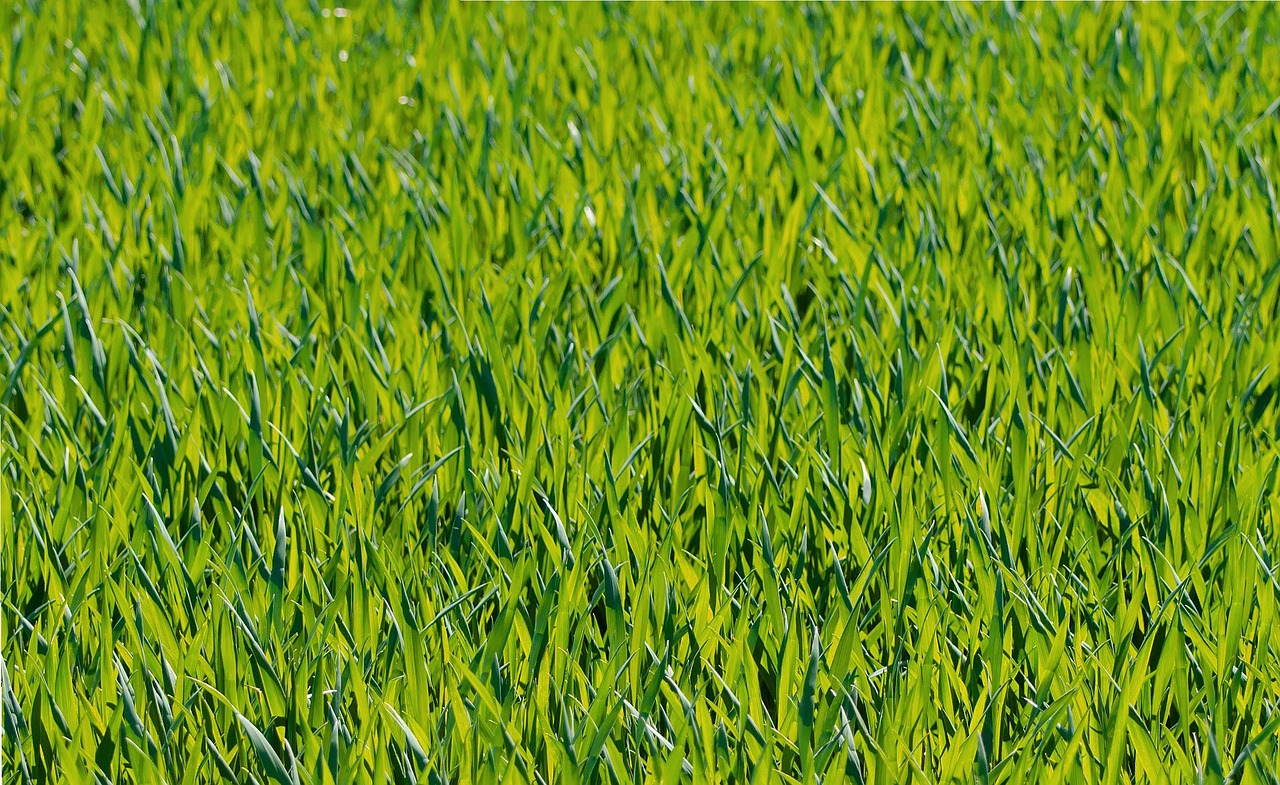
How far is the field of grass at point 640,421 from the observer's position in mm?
1381

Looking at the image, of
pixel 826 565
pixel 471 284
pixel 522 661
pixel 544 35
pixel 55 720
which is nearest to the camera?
pixel 55 720

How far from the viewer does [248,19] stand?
3.64 m

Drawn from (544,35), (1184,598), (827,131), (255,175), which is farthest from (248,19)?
(1184,598)

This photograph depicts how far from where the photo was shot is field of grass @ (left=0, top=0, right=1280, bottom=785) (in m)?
1.38

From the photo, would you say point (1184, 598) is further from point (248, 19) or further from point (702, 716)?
point (248, 19)

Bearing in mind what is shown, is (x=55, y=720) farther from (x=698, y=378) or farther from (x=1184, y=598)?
(x=1184, y=598)

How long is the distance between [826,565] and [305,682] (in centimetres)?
58

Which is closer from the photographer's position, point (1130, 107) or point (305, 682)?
point (305, 682)

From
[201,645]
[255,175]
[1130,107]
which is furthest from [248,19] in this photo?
[201,645]

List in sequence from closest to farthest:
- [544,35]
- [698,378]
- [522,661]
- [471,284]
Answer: [522,661] → [698,378] → [471,284] → [544,35]

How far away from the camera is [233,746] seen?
4.54 feet

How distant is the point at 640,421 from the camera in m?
1.91

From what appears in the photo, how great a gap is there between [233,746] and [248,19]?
2.64 m

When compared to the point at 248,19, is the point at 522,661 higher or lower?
lower
